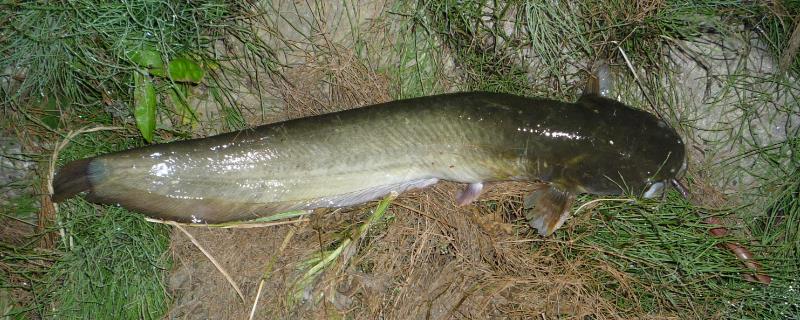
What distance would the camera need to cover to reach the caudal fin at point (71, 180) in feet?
8.39

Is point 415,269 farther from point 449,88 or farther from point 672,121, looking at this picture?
point 672,121

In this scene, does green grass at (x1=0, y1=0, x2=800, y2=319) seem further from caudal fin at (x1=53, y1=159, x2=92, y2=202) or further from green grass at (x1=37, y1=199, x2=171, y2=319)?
caudal fin at (x1=53, y1=159, x2=92, y2=202)

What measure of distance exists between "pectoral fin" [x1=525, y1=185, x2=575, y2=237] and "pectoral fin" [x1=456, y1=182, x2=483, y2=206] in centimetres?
25

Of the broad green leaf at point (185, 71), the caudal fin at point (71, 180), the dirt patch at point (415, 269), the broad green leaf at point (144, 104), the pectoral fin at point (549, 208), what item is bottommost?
the dirt patch at point (415, 269)

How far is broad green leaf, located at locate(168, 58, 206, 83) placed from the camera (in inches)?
111

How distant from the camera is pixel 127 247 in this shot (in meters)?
A: 2.78

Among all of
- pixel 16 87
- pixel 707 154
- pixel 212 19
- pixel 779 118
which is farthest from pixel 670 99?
pixel 16 87

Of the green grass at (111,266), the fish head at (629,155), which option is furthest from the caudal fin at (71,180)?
Answer: the fish head at (629,155)

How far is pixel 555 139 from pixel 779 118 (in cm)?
135

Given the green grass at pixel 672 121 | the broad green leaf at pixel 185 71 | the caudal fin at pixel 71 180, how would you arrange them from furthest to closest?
the broad green leaf at pixel 185 71 < the green grass at pixel 672 121 < the caudal fin at pixel 71 180

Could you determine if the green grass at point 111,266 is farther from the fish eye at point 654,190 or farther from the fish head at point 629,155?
the fish eye at point 654,190

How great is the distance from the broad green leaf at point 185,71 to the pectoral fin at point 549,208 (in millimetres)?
1830

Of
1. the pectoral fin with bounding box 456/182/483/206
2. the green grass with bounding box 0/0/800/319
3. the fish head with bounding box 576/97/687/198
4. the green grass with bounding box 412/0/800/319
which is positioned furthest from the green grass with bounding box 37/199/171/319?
the fish head with bounding box 576/97/687/198

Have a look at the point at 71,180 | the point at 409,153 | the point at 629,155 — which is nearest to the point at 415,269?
the point at 409,153
